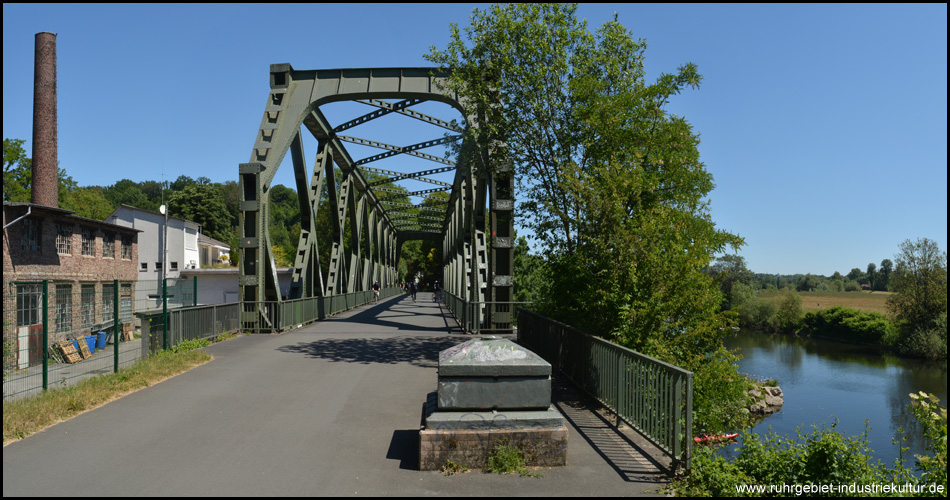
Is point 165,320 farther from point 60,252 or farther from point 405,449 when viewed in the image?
point 60,252

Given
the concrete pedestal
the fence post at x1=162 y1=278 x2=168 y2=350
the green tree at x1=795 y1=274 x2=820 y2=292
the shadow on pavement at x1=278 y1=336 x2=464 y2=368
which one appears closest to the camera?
the concrete pedestal

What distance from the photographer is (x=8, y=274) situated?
2081 centimetres

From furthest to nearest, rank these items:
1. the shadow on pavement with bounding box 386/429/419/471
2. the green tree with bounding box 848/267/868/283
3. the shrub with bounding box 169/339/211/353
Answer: the green tree with bounding box 848/267/868/283, the shrub with bounding box 169/339/211/353, the shadow on pavement with bounding box 386/429/419/471

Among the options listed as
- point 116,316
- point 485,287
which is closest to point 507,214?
point 485,287

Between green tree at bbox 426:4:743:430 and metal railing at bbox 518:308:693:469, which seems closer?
metal railing at bbox 518:308:693:469

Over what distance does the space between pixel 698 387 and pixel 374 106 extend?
1762cm

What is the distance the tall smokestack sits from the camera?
94.0 feet

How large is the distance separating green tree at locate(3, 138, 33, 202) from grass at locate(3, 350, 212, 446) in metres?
44.1

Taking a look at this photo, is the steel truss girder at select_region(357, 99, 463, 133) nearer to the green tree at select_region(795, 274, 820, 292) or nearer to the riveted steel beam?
the riveted steel beam

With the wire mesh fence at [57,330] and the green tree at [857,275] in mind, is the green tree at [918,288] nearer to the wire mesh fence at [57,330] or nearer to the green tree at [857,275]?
the wire mesh fence at [57,330]

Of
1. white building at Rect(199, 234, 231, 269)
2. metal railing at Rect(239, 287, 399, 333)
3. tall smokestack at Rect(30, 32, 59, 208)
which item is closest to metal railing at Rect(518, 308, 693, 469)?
metal railing at Rect(239, 287, 399, 333)

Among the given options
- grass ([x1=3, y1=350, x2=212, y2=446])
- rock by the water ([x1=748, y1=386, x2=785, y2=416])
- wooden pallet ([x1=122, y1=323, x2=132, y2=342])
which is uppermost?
→ grass ([x1=3, y1=350, x2=212, y2=446])

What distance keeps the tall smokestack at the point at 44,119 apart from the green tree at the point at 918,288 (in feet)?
184

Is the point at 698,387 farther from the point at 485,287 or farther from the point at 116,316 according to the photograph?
the point at 485,287
